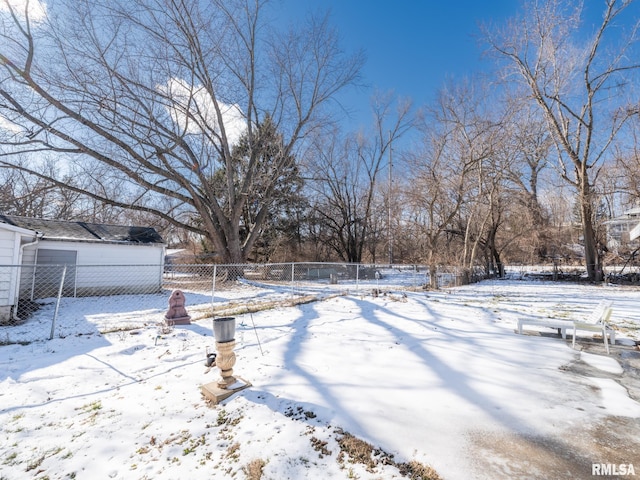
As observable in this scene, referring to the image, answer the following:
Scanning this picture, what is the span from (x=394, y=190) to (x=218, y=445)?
1944 centimetres

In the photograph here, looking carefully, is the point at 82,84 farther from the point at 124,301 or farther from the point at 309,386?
the point at 309,386

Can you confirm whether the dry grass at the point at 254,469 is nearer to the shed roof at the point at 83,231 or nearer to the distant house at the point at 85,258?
the distant house at the point at 85,258

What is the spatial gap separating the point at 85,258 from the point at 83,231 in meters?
1.47

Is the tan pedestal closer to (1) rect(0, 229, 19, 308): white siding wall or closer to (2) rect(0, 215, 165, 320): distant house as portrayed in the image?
(2) rect(0, 215, 165, 320): distant house

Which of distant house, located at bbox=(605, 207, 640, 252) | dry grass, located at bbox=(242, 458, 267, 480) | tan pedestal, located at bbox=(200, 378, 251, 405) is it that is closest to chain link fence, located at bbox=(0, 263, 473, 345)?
tan pedestal, located at bbox=(200, 378, 251, 405)

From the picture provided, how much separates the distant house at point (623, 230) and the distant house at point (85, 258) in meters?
17.7

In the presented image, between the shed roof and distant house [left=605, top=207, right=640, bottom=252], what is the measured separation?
18.4 meters

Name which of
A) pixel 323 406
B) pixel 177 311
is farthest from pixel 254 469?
pixel 177 311

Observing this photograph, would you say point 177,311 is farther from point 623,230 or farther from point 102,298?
point 623,230

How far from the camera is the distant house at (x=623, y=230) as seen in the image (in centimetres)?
1282

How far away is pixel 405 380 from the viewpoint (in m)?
3.25

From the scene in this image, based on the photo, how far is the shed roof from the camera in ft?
36.3

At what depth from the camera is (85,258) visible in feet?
38.7

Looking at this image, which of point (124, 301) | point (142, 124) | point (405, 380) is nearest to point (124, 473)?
point (405, 380)
